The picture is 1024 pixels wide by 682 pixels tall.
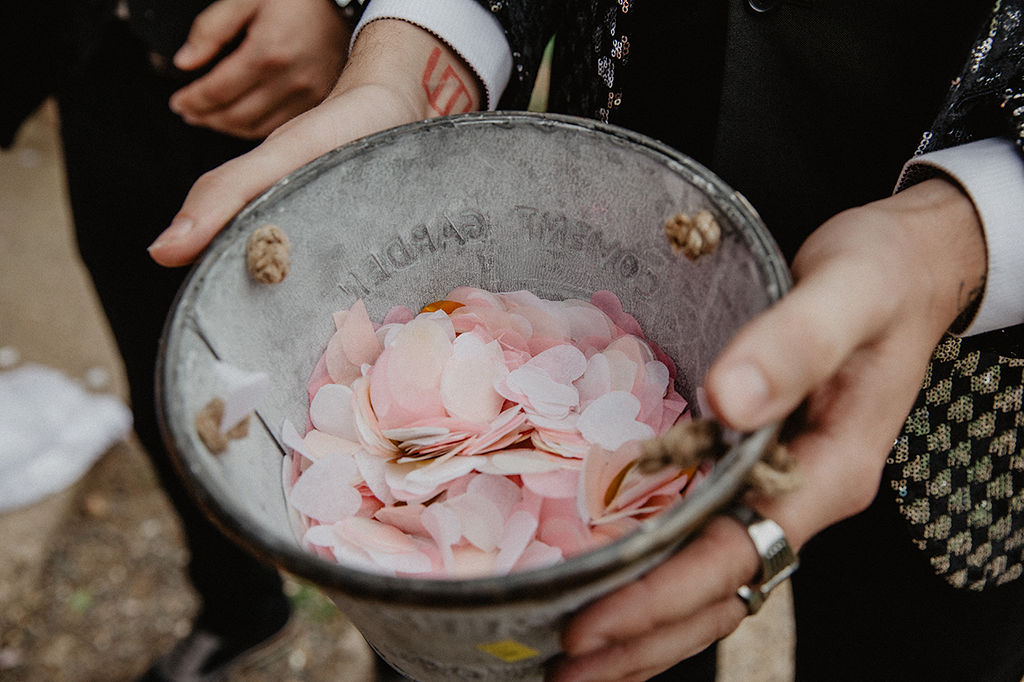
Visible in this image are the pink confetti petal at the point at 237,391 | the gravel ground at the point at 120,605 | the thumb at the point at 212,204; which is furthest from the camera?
the gravel ground at the point at 120,605

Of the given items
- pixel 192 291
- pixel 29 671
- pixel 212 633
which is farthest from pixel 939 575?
pixel 29 671

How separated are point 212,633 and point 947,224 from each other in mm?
1711

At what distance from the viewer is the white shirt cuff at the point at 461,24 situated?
95 cm

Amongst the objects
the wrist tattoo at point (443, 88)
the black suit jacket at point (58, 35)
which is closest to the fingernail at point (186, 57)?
the black suit jacket at point (58, 35)

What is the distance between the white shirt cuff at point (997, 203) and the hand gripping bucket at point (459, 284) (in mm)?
290

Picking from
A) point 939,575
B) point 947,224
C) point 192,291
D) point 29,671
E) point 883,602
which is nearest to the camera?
point 192,291

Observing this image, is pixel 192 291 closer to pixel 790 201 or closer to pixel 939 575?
pixel 790 201

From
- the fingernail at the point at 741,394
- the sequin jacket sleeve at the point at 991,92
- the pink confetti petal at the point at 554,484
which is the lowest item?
the pink confetti petal at the point at 554,484

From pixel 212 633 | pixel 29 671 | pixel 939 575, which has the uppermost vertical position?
pixel 939 575

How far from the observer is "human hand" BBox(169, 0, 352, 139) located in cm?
109

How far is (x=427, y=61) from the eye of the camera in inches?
37.8

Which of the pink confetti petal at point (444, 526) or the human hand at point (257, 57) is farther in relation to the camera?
the human hand at point (257, 57)

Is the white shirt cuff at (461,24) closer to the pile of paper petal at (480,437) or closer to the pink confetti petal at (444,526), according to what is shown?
the pile of paper petal at (480,437)

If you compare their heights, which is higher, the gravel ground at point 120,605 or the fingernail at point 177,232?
the fingernail at point 177,232
